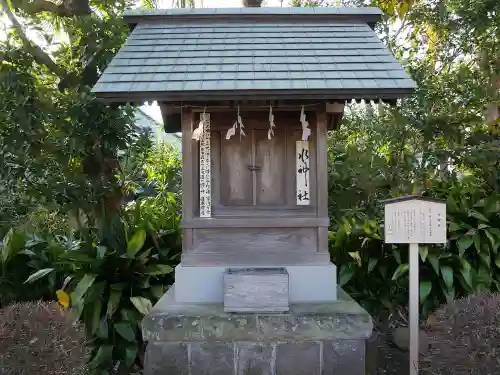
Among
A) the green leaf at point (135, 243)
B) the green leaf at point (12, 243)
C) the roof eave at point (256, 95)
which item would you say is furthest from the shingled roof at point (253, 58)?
the green leaf at point (12, 243)

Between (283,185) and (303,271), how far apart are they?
979mm

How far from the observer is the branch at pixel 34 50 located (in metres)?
6.18

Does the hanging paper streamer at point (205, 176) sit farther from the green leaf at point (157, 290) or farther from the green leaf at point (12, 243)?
the green leaf at point (12, 243)

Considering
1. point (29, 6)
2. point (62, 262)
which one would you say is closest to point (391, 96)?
point (62, 262)

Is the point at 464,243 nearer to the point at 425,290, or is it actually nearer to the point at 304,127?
the point at 425,290

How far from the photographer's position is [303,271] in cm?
461

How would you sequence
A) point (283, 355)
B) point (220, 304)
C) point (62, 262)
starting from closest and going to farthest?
1. point (283, 355)
2. point (220, 304)
3. point (62, 262)

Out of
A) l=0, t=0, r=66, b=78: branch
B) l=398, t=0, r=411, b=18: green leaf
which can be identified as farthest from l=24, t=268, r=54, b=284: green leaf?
l=398, t=0, r=411, b=18: green leaf

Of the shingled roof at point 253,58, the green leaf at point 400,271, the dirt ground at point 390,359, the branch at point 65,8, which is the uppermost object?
the branch at point 65,8

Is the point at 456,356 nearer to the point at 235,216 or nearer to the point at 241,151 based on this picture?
the point at 235,216

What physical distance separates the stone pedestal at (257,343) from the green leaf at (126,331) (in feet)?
3.58

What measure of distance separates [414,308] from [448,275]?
1.14m

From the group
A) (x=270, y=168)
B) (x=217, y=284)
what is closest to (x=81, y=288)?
(x=217, y=284)

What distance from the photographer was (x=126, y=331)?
5.21 meters
